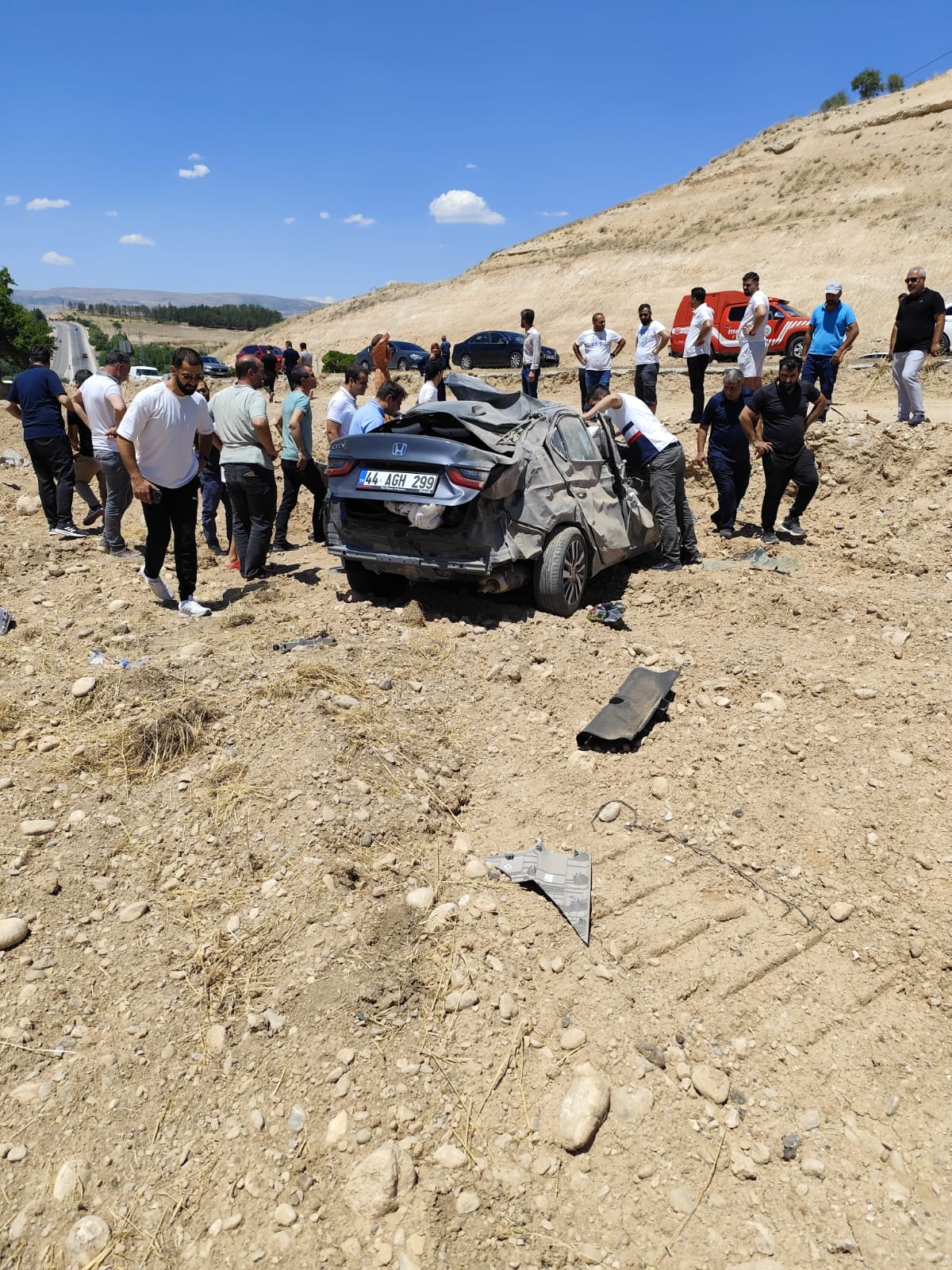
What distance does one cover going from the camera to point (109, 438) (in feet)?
24.1

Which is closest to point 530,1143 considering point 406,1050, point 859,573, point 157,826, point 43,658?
point 406,1050

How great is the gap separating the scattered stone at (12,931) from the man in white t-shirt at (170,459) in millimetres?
3060

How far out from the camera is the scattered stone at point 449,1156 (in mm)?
2400

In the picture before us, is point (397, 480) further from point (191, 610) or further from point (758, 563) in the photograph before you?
point (758, 563)

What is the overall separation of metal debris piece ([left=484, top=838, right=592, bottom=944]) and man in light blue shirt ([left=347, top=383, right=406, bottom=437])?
412cm

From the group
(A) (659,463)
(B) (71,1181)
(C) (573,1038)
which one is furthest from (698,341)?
(B) (71,1181)

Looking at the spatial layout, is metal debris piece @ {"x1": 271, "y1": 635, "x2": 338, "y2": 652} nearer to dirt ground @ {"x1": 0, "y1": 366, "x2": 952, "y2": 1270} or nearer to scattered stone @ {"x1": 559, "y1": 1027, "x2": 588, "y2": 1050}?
dirt ground @ {"x1": 0, "y1": 366, "x2": 952, "y2": 1270}


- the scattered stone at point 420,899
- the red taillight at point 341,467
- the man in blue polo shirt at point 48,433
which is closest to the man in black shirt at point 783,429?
the red taillight at point 341,467

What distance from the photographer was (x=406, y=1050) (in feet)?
8.95

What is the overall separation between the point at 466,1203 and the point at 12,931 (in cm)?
197

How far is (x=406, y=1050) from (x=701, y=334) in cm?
898

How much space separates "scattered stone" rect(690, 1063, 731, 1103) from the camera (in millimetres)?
2609

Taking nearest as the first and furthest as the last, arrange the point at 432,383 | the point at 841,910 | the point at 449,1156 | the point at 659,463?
1. the point at 449,1156
2. the point at 841,910
3. the point at 659,463
4. the point at 432,383

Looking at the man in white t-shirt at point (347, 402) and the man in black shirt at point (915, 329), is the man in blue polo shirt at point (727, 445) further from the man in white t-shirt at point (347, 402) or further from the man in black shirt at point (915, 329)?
the man in white t-shirt at point (347, 402)
